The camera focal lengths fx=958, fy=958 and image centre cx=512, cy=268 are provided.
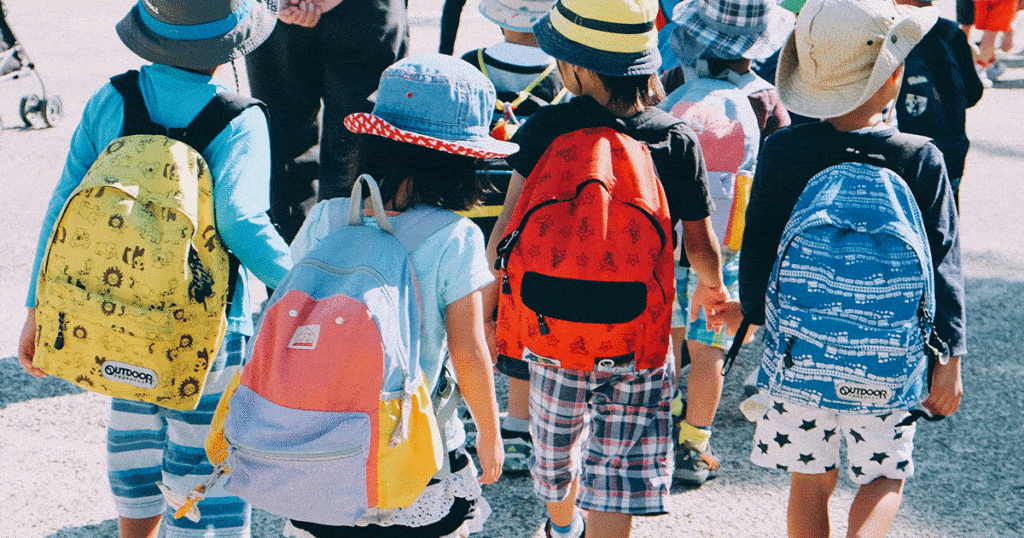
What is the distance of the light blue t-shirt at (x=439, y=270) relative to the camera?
79.4 inches

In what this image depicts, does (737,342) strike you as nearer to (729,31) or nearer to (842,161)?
(842,161)

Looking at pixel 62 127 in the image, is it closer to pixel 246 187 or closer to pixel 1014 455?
pixel 246 187

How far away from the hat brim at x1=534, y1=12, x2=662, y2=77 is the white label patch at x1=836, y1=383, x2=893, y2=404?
3.07ft

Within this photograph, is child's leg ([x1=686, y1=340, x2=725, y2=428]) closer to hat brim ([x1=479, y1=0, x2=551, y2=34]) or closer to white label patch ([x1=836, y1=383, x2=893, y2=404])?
white label patch ([x1=836, y1=383, x2=893, y2=404])

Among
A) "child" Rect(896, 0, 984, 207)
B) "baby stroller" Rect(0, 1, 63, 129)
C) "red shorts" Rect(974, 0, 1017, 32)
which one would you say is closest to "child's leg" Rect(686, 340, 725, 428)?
"child" Rect(896, 0, 984, 207)

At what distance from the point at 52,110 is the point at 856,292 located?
21.9 feet

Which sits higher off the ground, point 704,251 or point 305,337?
point 305,337

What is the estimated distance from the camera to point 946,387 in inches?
94.0

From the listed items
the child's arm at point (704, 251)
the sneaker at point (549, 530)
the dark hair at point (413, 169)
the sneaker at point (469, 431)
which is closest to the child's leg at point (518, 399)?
the sneaker at point (469, 431)

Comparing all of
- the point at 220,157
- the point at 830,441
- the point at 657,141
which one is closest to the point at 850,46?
the point at 657,141

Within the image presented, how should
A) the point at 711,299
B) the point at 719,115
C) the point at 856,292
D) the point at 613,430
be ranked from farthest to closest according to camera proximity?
the point at 719,115 → the point at 711,299 → the point at 613,430 → the point at 856,292

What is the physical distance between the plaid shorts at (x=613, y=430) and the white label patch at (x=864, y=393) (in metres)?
0.48

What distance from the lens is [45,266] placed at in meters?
2.19

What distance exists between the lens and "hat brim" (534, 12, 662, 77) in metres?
2.47
